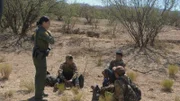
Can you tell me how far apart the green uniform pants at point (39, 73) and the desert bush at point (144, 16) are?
6.94m

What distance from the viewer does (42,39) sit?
5949mm

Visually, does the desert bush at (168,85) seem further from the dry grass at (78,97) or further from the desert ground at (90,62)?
the dry grass at (78,97)

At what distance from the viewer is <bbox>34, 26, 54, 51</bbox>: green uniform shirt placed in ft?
19.3

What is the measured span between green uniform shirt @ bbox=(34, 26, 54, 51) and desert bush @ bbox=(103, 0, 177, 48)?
6904mm

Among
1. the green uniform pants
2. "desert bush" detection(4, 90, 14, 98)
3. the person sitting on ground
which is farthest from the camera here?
the person sitting on ground

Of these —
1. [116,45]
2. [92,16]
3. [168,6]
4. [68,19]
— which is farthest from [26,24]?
[92,16]

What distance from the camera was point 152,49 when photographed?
39.8 feet

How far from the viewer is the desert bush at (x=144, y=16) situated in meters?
12.1

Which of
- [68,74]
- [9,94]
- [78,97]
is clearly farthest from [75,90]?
[9,94]

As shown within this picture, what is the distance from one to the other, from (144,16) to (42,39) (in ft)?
23.6

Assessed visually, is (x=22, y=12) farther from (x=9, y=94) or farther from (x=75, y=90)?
(x=75, y=90)

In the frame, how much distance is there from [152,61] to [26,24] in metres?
6.90

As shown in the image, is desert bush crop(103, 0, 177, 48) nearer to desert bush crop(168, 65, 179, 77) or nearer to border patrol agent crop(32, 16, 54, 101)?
desert bush crop(168, 65, 179, 77)

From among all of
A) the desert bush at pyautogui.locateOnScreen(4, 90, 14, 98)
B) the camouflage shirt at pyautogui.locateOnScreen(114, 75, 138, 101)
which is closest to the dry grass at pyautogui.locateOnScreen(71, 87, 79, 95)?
the desert bush at pyautogui.locateOnScreen(4, 90, 14, 98)
